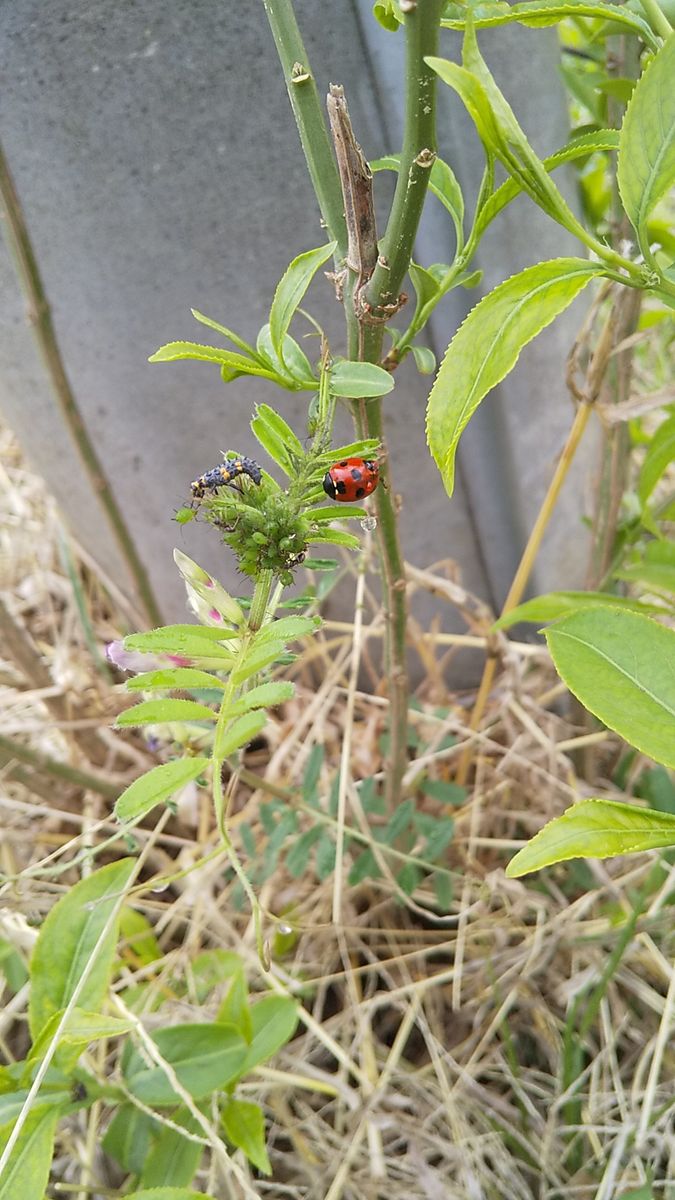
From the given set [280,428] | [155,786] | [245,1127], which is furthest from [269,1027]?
[280,428]

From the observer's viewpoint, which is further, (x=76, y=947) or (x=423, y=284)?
(x=76, y=947)

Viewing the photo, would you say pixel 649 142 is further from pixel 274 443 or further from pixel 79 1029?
pixel 79 1029

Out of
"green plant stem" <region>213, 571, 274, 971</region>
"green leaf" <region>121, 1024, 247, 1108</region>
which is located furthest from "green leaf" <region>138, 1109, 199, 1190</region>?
"green plant stem" <region>213, 571, 274, 971</region>

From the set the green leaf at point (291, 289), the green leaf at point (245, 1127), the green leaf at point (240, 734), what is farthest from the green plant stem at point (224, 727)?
the green leaf at point (245, 1127)

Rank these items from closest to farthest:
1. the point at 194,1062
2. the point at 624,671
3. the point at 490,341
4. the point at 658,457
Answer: the point at 490,341 < the point at 624,671 < the point at 194,1062 < the point at 658,457

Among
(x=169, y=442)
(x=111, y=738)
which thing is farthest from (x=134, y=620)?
(x=169, y=442)

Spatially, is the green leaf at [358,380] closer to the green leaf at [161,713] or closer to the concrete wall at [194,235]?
the green leaf at [161,713]

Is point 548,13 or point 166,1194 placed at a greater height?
point 548,13

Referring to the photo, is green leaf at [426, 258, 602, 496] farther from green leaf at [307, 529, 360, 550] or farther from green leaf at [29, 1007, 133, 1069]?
green leaf at [29, 1007, 133, 1069]
